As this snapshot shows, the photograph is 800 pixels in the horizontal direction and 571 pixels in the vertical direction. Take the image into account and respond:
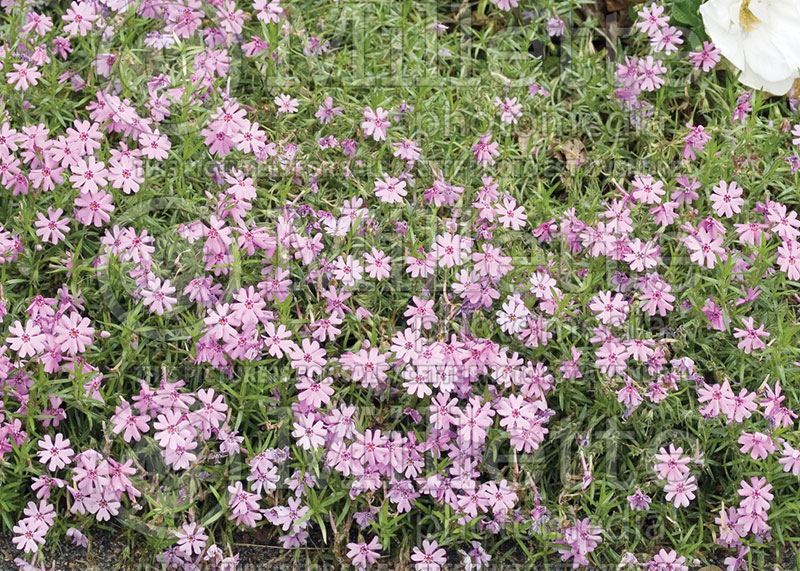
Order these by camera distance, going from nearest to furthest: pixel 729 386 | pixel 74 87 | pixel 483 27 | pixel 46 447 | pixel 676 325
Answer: pixel 46 447 → pixel 729 386 → pixel 676 325 → pixel 74 87 → pixel 483 27

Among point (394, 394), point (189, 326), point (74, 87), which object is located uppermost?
point (74, 87)

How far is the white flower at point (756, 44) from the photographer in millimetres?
3207

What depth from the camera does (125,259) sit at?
2693 millimetres

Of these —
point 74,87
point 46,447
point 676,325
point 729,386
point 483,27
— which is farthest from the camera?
point 483,27

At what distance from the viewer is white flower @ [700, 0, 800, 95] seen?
321 cm

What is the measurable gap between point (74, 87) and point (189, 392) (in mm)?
1134

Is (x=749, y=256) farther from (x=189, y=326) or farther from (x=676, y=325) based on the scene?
(x=189, y=326)

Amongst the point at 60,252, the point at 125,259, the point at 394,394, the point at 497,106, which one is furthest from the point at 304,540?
the point at 497,106

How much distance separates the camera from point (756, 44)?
10.6 feet

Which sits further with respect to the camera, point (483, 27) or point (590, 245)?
point (483, 27)

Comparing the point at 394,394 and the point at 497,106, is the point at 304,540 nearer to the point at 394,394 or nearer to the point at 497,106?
the point at 394,394

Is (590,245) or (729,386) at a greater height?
(590,245)

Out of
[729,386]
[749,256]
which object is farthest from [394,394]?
[749,256]

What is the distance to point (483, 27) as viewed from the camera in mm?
3598
